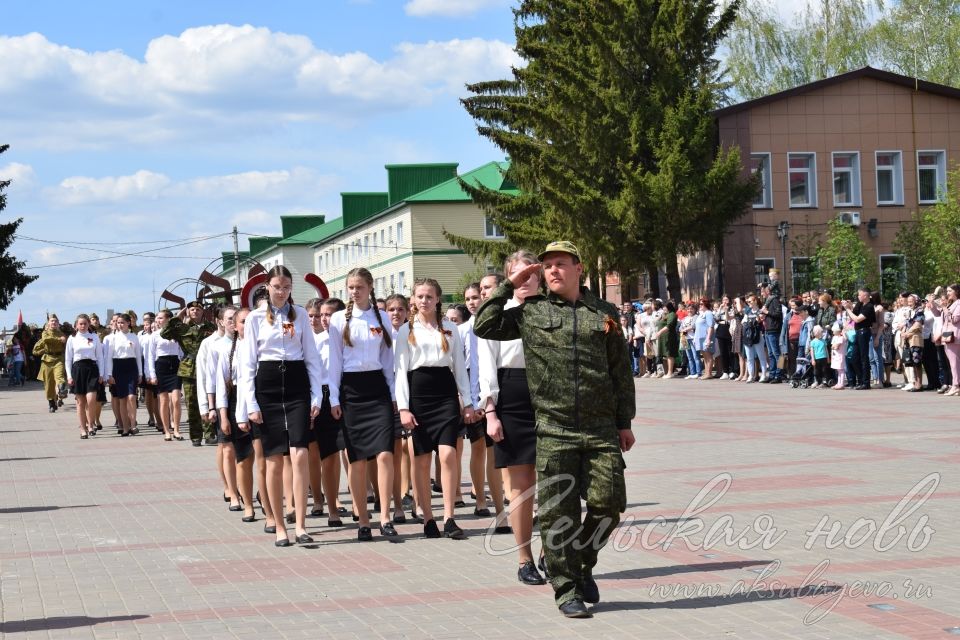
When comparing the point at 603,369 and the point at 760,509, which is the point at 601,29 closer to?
the point at 760,509

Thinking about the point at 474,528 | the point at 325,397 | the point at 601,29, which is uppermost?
the point at 601,29

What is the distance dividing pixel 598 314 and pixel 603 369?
305mm

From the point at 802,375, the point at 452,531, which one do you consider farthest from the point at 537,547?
the point at 802,375

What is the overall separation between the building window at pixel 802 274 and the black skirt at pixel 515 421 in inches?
1162

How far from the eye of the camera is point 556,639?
6.23 meters

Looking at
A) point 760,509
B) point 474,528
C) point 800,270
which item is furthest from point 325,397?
point 800,270

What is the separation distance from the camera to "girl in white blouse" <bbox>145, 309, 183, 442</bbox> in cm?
2011

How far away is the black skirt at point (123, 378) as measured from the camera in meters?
21.5

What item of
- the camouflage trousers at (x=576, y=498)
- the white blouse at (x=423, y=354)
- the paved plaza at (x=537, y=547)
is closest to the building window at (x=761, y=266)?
the paved plaza at (x=537, y=547)

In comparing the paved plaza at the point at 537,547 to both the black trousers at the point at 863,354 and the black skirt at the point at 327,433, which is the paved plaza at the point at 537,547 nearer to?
the black skirt at the point at 327,433

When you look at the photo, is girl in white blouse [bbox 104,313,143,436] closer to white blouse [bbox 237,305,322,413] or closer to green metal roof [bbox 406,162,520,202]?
white blouse [bbox 237,305,322,413]

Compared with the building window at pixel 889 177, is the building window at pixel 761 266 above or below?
below

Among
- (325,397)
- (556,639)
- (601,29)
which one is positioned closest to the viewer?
(556,639)

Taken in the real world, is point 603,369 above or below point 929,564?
above
